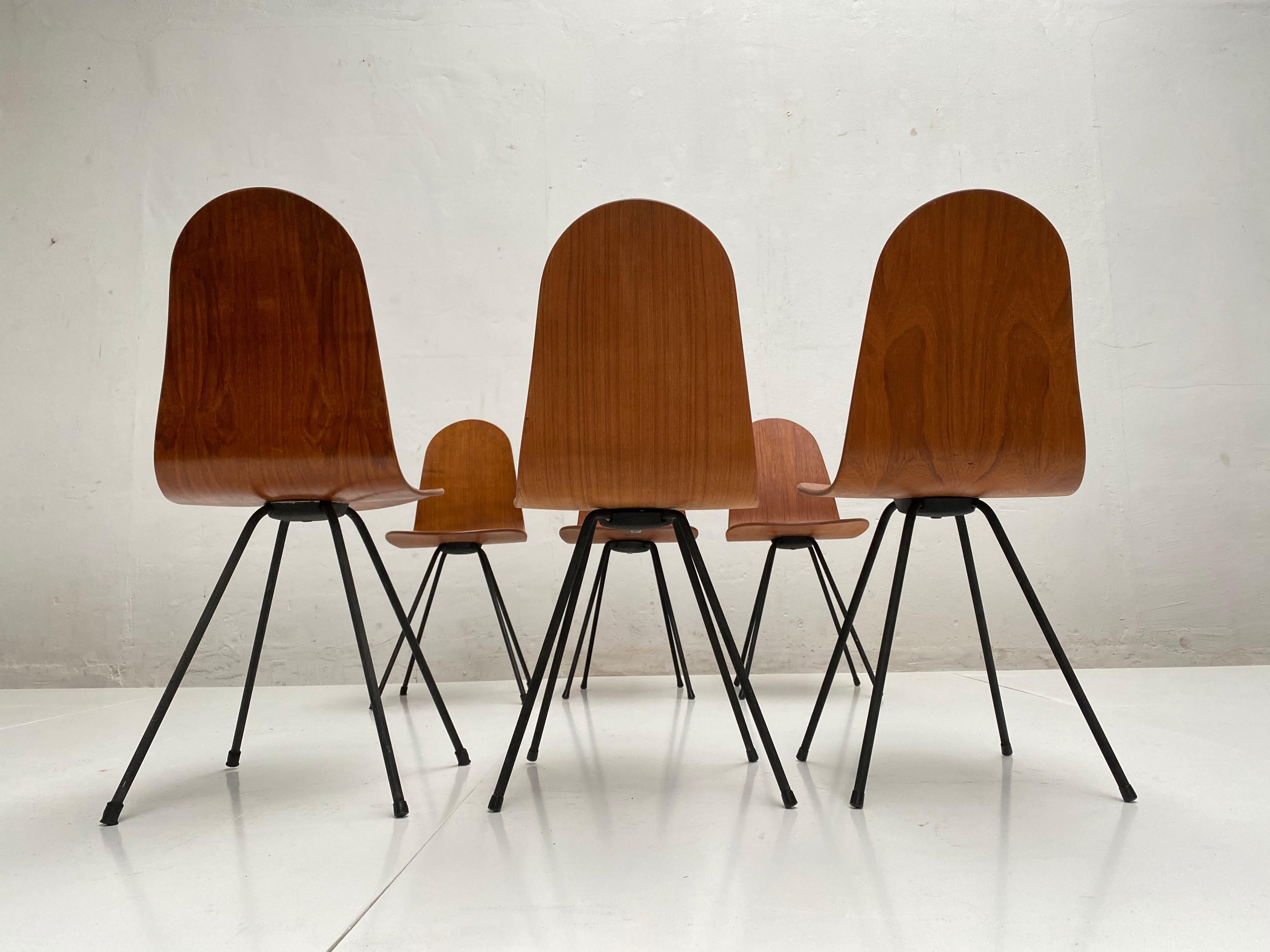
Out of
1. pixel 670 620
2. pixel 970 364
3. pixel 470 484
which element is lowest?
pixel 670 620

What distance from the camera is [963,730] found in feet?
6.48

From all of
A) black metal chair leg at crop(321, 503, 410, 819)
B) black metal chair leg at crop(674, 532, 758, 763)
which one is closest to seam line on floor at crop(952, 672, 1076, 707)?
black metal chair leg at crop(674, 532, 758, 763)

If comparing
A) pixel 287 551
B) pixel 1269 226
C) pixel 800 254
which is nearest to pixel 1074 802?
pixel 800 254

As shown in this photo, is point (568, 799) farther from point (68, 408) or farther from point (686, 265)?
point (68, 408)

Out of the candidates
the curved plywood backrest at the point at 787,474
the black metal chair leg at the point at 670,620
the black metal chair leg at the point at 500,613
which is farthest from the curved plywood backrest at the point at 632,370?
the curved plywood backrest at the point at 787,474

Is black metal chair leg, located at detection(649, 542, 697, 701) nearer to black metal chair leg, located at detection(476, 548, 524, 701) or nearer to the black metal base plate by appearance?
black metal chair leg, located at detection(476, 548, 524, 701)

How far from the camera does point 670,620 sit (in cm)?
245

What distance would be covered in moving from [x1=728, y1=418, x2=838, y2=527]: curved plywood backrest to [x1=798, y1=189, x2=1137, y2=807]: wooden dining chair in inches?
58.3

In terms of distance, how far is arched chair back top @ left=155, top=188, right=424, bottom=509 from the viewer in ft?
4.46

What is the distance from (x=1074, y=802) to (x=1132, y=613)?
103 inches

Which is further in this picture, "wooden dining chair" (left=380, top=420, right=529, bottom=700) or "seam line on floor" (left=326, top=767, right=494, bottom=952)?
"wooden dining chair" (left=380, top=420, right=529, bottom=700)

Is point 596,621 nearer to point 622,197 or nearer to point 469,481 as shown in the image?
point 469,481

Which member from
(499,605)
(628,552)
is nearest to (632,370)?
(628,552)

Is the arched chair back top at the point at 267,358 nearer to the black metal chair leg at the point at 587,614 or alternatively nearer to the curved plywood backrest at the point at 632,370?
the curved plywood backrest at the point at 632,370
